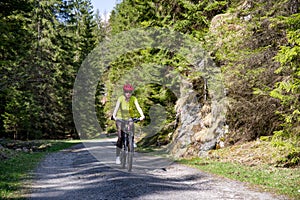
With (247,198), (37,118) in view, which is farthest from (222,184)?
(37,118)

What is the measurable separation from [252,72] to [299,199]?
599 cm

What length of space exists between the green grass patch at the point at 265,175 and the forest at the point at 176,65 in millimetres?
654

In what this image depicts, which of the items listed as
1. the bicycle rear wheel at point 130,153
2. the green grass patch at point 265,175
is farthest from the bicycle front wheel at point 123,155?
the green grass patch at point 265,175

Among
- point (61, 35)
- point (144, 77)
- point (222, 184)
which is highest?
point (61, 35)

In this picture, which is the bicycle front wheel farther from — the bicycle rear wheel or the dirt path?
the dirt path

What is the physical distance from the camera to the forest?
10164 millimetres

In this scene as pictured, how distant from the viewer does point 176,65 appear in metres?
17.3

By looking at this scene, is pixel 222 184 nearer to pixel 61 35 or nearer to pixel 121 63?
pixel 121 63

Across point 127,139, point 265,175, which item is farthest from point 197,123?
point 127,139

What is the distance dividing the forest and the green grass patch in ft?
2.15

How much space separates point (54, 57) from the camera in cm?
3669

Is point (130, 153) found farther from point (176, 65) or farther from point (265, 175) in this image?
point (176, 65)

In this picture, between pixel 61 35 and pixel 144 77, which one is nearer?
pixel 144 77

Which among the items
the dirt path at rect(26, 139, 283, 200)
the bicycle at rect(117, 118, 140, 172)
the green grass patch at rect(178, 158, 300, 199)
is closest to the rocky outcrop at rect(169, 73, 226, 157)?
the green grass patch at rect(178, 158, 300, 199)
